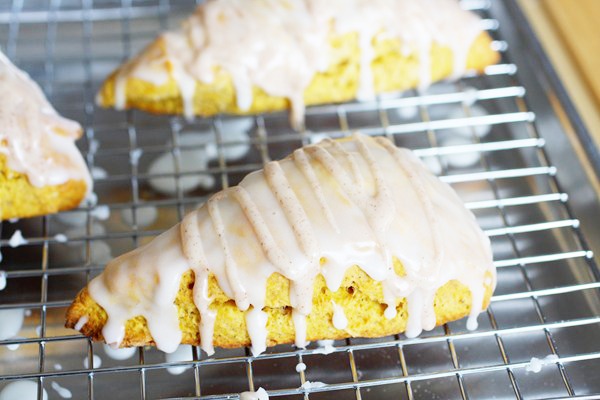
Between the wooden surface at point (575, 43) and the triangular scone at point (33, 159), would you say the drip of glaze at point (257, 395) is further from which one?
the wooden surface at point (575, 43)

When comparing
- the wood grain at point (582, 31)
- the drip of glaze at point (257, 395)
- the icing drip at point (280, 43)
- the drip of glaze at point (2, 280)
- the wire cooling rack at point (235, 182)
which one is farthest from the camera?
the wood grain at point (582, 31)

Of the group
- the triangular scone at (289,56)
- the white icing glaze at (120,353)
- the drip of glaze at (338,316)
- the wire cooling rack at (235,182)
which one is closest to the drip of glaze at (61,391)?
the wire cooling rack at (235,182)

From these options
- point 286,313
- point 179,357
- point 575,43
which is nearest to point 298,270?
point 286,313

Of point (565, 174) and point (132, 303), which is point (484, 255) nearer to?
point (565, 174)

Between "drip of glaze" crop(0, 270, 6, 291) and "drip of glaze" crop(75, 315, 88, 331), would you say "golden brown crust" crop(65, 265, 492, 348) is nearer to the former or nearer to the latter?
"drip of glaze" crop(75, 315, 88, 331)

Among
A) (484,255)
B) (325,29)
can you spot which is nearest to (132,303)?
(484,255)

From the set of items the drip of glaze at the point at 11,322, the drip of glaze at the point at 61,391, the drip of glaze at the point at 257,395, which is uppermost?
the drip of glaze at the point at 11,322

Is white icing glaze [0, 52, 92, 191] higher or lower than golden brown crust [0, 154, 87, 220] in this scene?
higher

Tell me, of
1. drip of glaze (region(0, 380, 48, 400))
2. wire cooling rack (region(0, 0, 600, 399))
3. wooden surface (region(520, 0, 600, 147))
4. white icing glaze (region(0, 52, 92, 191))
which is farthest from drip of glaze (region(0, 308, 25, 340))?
wooden surface (region(520, 0, 600, 147))
